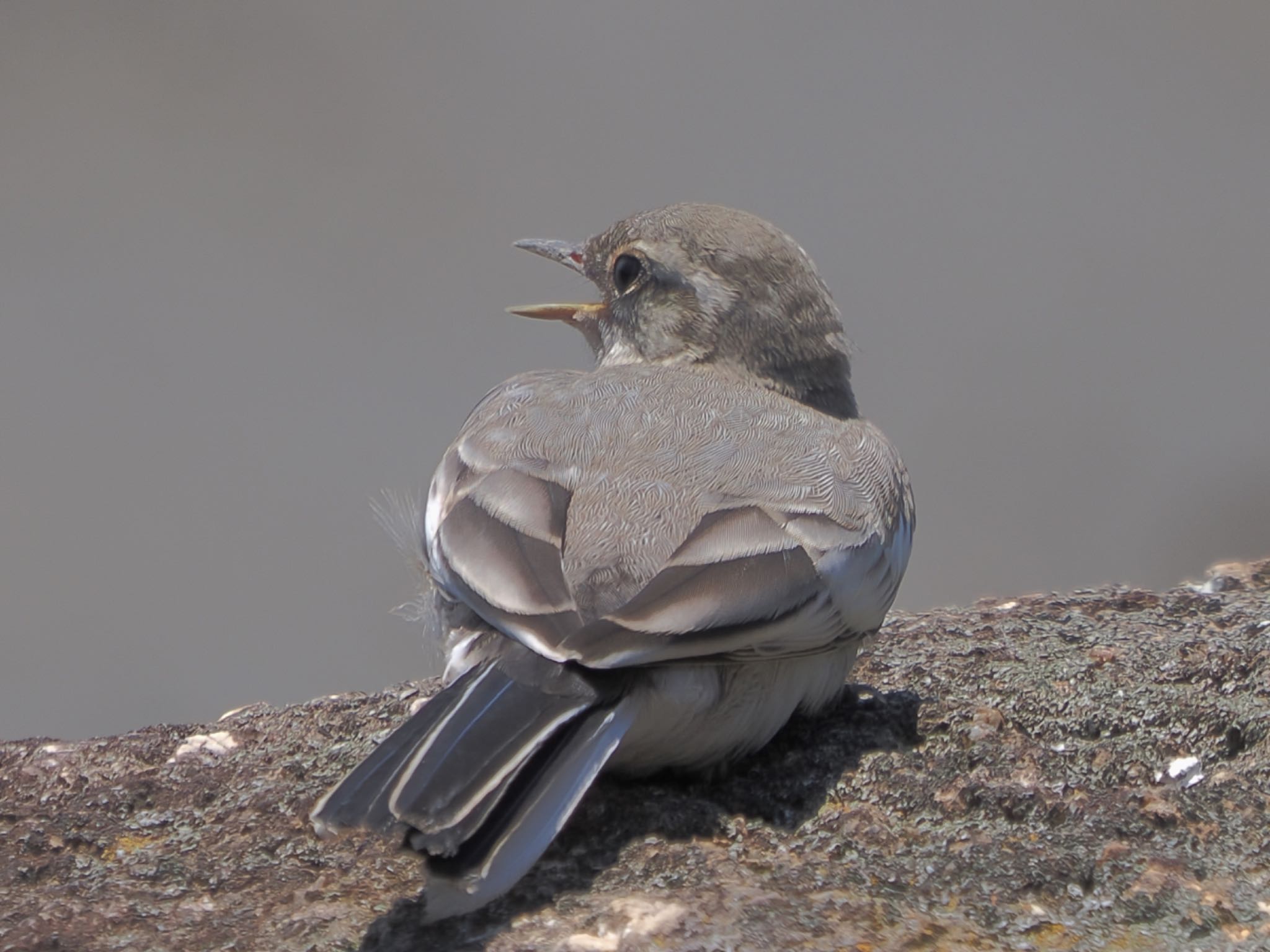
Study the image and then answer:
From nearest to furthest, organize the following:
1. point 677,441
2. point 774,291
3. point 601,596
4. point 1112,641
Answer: point 601,596
point 677,441
point 1112,641
point 774,291

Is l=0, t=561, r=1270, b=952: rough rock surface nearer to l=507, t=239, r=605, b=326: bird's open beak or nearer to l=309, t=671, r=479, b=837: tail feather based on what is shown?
l=309, t=671, r=479, b=837: tail feather

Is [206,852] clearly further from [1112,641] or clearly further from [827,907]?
[1112,641]

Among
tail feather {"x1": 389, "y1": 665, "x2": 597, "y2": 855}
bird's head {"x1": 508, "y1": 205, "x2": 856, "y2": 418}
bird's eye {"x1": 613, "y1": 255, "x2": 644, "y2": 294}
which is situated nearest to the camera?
tail feather {"x1": 389, "y1": 665, "x2": 597, "y2": 855}

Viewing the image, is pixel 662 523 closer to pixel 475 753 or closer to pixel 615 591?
pixel 615 591

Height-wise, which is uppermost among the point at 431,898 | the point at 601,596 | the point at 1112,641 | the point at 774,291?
the point at 774,291

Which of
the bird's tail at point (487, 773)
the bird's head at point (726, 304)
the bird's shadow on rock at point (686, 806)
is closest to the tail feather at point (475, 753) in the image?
the bird's tail at point (487, 773)

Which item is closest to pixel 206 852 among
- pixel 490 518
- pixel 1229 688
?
pixel 490 518

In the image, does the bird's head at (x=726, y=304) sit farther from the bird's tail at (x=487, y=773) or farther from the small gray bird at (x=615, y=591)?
the bird's tail at (x=487, y=773)

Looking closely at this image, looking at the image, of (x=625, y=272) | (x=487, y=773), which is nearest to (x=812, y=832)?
(x=487, y=773)

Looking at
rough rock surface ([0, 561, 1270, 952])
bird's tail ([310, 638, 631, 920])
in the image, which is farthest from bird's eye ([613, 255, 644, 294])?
bird's tail ([310, 638, 631, 920])
